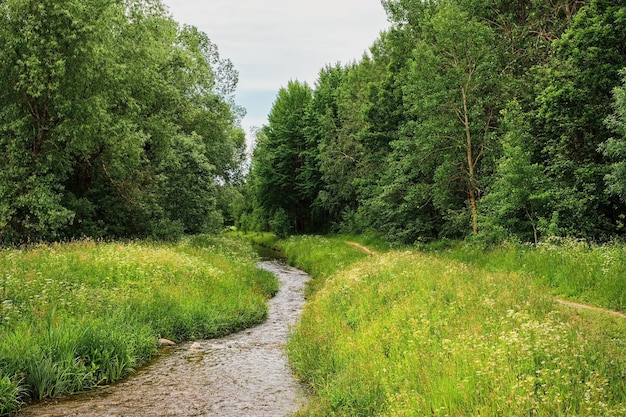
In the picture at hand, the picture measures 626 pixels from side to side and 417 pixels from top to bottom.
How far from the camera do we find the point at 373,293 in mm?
13203

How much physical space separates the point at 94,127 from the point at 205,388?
56.3 ft

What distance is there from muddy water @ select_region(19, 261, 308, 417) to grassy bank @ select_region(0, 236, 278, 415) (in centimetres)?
54

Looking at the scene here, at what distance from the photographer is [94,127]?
21.5 m

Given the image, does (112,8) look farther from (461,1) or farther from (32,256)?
(461,1)

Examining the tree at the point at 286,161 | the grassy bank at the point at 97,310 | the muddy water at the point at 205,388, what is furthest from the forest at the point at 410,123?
the tree at the point at 286,161

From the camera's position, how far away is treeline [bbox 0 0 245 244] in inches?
766

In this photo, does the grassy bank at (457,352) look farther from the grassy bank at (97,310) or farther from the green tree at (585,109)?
the green tree at (585,109)

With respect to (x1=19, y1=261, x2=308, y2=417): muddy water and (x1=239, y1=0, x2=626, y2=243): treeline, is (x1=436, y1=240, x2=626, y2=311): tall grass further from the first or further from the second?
(x1=19, y1=261, x2=308, y2=417): muddy water

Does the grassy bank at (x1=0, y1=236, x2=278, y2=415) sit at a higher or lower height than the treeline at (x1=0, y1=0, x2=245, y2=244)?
lower

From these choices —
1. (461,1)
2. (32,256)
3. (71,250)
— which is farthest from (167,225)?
(461,1)

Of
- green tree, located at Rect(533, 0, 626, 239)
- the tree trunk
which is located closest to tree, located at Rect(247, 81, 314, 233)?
the tree trunk

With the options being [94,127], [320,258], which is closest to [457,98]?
[320,258]

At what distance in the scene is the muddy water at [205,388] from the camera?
7.76 metres

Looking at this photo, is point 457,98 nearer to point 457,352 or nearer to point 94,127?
point 94,127
